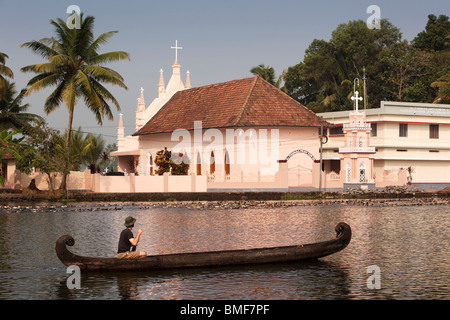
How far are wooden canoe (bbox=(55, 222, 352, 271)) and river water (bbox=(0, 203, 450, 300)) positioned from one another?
9.0 inches

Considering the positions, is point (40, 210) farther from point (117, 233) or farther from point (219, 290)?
point (219, 290)

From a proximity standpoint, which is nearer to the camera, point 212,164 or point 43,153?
point 43,153

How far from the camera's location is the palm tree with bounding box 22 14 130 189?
45.0m

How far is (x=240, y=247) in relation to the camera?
21844mm

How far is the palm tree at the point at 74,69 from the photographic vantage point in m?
45.0

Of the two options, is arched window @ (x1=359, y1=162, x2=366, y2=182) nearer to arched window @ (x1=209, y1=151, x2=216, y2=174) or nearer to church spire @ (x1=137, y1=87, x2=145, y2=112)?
arched window @ (x1=209, y1=151, x2=216, y2=174)

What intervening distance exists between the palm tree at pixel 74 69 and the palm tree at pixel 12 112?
8.22 m

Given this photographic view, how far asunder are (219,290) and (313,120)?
39.1 metres

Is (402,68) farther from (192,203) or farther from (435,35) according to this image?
(192,203)

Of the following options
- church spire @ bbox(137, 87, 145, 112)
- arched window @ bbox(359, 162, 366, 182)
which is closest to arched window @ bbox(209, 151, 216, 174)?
arched window @ bbox(359, 162, 366, 182)

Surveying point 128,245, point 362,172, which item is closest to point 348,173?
point 362,172

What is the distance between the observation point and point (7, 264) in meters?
18.7

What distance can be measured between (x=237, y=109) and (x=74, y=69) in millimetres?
13390
